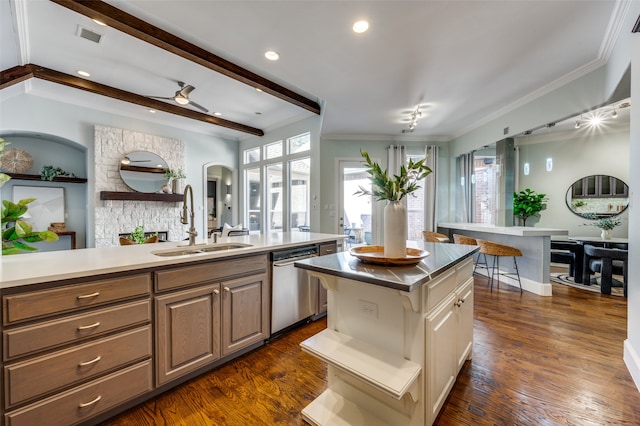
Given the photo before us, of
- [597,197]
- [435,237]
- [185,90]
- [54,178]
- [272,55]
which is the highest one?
[185,90]

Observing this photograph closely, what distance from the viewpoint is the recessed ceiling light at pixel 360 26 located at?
2162 mm

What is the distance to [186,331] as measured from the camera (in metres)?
1.74

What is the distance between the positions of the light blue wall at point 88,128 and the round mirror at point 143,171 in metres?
0.50

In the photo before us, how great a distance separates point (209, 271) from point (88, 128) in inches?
199

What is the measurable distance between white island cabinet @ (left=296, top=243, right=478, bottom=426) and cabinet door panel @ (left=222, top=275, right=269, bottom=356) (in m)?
0.81

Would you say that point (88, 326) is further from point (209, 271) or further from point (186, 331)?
point (209, 271)

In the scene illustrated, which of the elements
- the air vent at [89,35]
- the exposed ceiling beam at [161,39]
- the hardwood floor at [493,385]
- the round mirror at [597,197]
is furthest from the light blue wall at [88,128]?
the round mirror at [597,197]

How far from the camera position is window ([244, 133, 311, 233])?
580 centimetres

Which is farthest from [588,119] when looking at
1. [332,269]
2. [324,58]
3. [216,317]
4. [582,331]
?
[216,317]

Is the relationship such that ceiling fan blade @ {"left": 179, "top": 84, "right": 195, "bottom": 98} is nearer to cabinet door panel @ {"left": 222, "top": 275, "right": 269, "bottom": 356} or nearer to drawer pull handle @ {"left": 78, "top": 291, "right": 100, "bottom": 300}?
cabinet door panel @ {"left": 222, "top": 275, "right": 269, "bottom": 356}

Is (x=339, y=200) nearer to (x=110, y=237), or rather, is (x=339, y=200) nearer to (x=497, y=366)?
(x=497, y=366)

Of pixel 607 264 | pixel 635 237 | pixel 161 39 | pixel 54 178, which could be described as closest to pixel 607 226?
pixel 607 264

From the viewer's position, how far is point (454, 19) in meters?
2.08

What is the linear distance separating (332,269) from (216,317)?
1.11 meters
